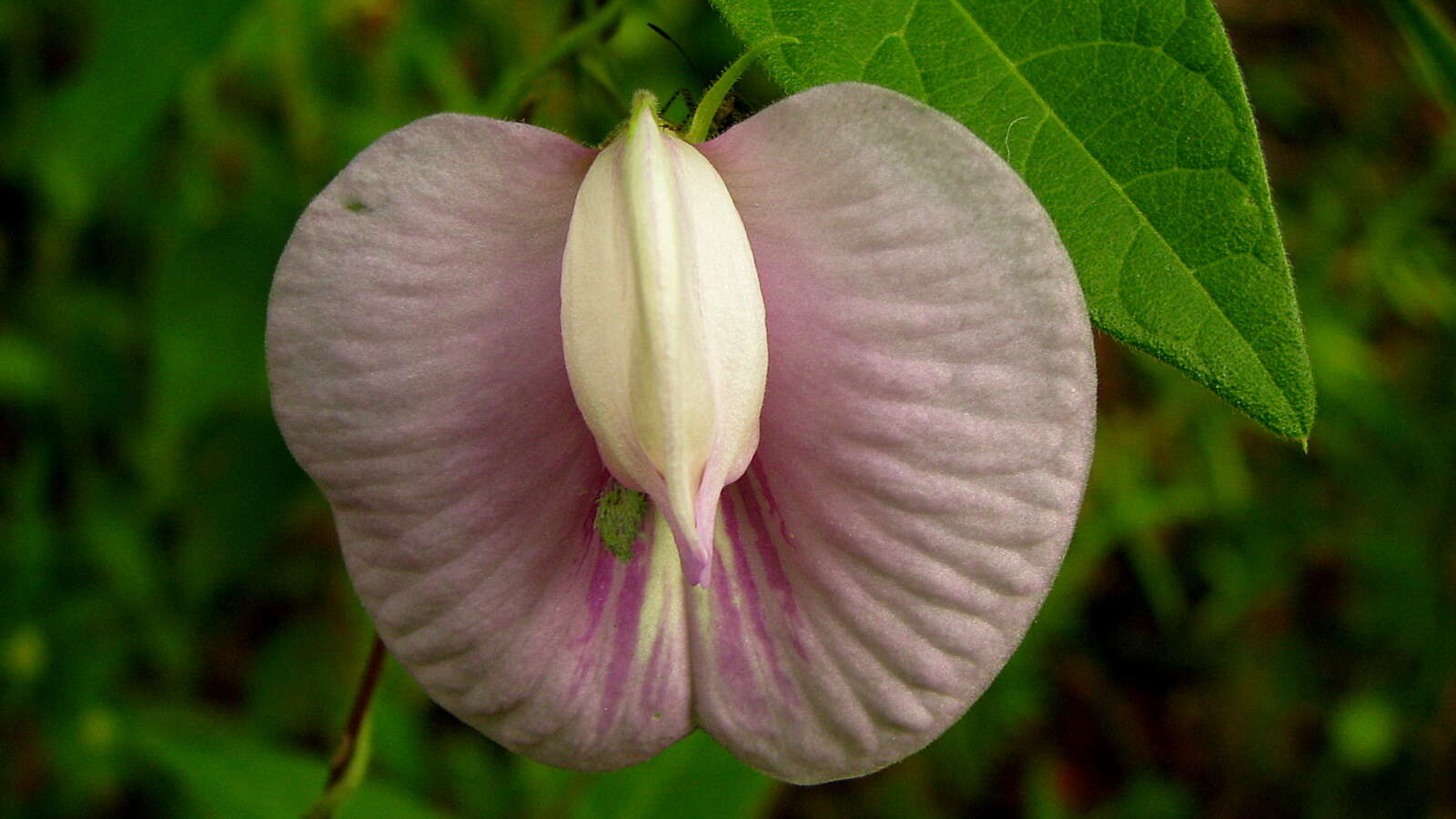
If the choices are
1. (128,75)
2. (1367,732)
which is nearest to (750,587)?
(128,75)

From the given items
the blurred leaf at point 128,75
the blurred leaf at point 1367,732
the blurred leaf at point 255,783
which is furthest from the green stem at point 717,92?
the blurred leaf at point 1367,732

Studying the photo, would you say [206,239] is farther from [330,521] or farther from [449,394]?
[449,394]

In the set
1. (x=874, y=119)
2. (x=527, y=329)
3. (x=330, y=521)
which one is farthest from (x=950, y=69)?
(x=330, y=521)

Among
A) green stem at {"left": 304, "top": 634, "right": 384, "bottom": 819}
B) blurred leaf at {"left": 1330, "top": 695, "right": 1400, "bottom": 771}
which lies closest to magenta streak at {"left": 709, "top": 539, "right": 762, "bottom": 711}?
green stem at {"left": 304, "top": 634, "right": 384, "bottom": 819}

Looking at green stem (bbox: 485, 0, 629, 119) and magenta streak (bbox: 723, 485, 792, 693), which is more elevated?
green stem (bbox: 485, 0, 629, 119)

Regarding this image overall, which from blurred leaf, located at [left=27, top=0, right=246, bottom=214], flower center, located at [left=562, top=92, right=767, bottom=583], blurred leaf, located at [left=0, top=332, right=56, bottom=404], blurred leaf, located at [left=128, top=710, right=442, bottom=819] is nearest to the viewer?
flower center, located at [left=562, top=92, right=767, bottom=583]

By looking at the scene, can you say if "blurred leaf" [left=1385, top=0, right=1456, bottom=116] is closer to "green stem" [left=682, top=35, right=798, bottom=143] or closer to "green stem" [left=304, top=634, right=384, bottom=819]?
"green stem" [left=682, top=35, right=798, bottom=143]

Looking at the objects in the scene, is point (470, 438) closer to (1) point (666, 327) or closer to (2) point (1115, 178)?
(1) point (666, 327)
